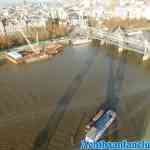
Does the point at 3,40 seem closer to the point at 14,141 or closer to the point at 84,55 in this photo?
the point at 84,55

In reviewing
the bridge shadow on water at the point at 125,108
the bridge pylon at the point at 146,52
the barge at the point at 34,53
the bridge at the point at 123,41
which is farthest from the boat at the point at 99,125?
the barge at the point at 34,53

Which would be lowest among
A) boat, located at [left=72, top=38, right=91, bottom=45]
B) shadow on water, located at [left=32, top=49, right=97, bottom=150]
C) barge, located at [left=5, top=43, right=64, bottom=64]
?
shadow on water, located at [left=32, top=49, right=97, bottom=150]

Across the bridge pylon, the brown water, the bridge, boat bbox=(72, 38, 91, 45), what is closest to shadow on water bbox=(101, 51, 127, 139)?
the brown water

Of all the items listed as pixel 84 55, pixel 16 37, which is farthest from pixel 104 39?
pixel 16 37

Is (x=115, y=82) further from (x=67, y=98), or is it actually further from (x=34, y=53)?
(x=34, y=53)

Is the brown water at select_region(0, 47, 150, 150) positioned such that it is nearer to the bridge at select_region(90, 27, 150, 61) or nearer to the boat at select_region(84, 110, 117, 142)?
the boat at select_region(84, 110, 117, 142)

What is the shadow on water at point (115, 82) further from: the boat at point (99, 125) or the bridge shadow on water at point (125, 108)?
the boat at point (99, 125)
